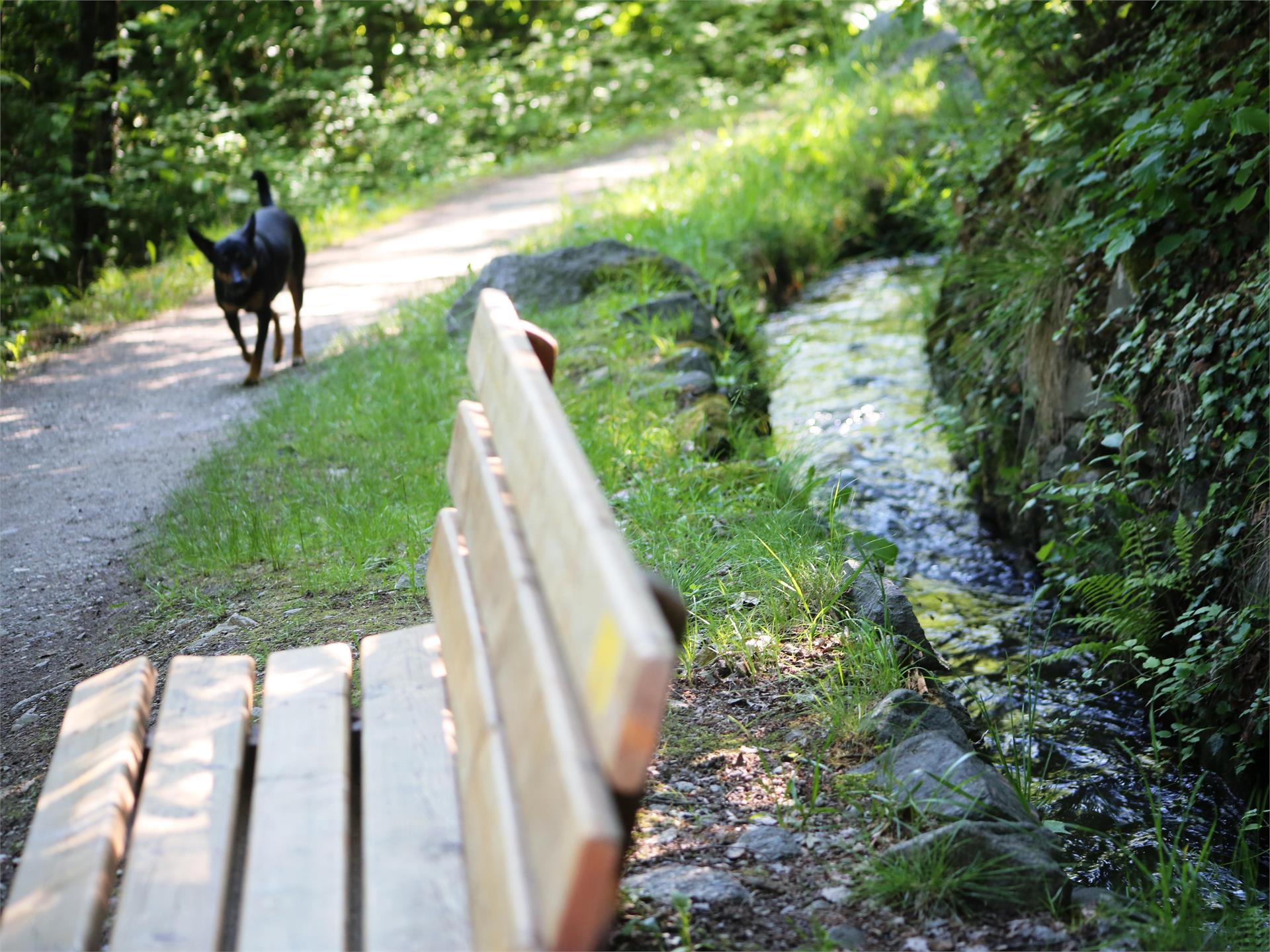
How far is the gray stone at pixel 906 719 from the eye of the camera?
9.60 feet

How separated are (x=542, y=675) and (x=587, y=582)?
137mm

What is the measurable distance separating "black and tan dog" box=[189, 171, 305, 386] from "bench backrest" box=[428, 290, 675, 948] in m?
5.41

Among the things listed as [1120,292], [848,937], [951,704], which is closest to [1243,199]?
[1120,292]

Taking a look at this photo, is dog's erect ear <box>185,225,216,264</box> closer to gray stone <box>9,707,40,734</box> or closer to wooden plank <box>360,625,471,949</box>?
gray stone <box>9,707,40,734</box>

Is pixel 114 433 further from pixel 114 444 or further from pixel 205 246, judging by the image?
pixel 205 246

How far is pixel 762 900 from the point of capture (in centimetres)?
237

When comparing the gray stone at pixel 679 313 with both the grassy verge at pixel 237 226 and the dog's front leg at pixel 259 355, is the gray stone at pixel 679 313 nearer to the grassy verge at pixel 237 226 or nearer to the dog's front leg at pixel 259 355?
the dog's front leg at pixel 259 355

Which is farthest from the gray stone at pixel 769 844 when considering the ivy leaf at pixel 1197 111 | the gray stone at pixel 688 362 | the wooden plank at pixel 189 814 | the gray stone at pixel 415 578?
the gray stone at pixel 688 362

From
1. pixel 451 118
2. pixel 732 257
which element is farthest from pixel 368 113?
pixel 732 257

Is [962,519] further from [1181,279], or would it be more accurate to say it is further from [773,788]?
[773,788]

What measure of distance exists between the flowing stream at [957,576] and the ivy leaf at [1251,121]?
5.85 ft

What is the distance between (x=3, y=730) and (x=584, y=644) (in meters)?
2.75

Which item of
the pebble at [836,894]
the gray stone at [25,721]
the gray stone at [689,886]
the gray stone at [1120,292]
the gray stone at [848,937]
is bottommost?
the pebble at [836,894]

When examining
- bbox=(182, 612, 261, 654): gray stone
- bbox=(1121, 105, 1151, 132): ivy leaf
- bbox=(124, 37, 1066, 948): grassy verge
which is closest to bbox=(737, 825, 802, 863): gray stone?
bbox=(124, 37, 1066, 948): grassy verge
